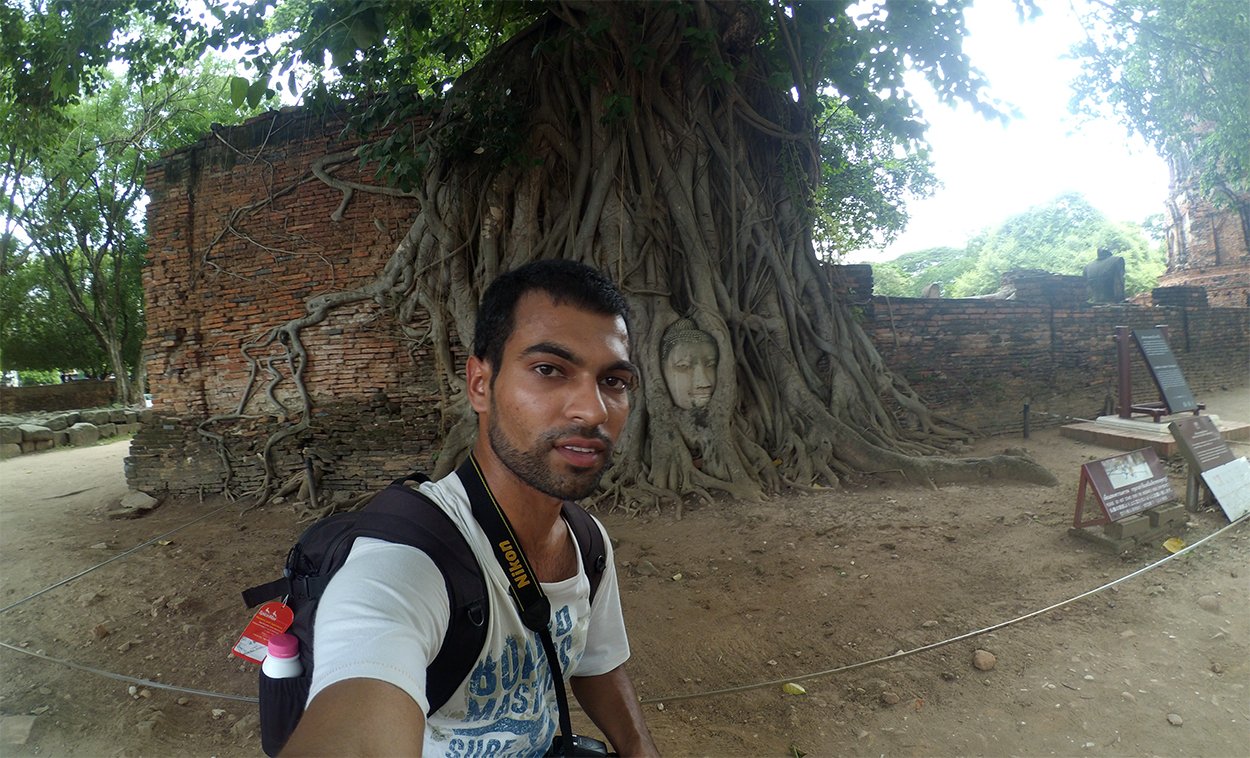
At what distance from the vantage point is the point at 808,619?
10.6 feet

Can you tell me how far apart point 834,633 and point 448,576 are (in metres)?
2.65

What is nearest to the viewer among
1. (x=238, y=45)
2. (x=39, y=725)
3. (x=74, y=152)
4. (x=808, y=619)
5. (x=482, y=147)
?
(x=39, y=725)

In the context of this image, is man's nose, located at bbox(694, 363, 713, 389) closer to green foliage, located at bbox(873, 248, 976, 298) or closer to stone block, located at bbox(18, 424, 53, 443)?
stone block, located at bbox(18, 424, 53, 443)

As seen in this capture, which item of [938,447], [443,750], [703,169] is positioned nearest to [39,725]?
[443,750]

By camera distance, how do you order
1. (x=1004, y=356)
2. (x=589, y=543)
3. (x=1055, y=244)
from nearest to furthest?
(x=589, y=543), (x=1004, y=356), (x=1055, y=244)

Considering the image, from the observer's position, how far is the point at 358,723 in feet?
2.76

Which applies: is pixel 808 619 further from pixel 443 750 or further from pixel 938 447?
pixel 938 447

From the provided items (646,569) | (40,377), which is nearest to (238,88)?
(646,569)

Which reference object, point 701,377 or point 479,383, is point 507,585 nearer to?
point 479,383

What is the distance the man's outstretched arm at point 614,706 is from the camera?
139 cm

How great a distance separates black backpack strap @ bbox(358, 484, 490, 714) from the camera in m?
0.97

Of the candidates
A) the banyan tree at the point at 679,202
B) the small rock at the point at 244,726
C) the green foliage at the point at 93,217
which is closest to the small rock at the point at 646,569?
the banyan tree at the point at 679,202

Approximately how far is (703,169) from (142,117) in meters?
14.2

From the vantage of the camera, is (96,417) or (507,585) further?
(96,417)
